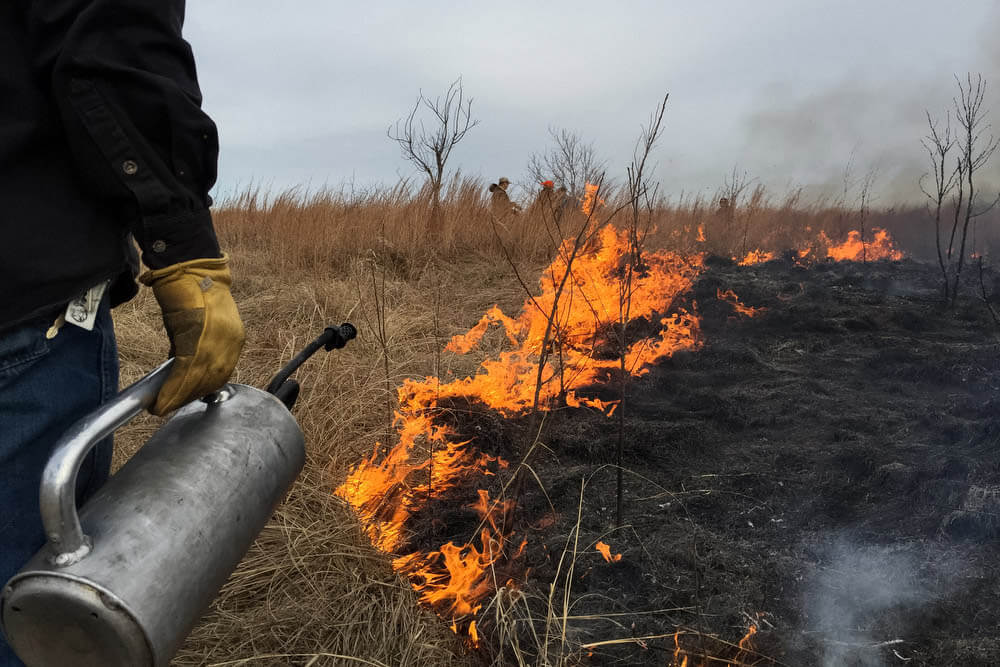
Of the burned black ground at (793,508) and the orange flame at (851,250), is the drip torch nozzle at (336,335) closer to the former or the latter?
the burned black ground at (793,508)

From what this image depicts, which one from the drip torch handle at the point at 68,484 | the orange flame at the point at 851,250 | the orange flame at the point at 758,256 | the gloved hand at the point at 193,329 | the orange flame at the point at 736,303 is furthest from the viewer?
the orange flame at the point at 851,250

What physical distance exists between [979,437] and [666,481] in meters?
1.40

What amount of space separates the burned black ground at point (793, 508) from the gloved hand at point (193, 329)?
4.37 ft

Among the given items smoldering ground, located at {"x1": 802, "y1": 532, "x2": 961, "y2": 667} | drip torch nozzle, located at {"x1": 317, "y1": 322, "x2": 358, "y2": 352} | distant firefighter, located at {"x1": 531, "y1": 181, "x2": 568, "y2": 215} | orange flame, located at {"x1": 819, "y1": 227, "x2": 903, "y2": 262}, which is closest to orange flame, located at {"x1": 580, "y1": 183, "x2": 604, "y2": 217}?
distant firefighter, located at {"x1": 531, "y1": 181, "x2": 568, "y2": 215}

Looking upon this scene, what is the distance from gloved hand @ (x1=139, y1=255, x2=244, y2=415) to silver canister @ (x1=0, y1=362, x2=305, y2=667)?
0.15ft

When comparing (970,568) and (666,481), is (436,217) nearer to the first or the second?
(666,481)

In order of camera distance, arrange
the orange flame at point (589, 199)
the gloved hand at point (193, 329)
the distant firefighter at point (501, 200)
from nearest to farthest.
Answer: the gloved hand at point (193, 329) < the orange flame at point (589, 199) < the distant firefighter at point (501, 200)

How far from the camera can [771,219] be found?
39.9ft

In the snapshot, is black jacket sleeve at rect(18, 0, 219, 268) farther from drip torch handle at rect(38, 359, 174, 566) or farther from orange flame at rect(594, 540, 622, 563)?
orange flame at rect(594, 540, 622, 563)

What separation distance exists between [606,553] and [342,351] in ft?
8.26

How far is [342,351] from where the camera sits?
13.5ft

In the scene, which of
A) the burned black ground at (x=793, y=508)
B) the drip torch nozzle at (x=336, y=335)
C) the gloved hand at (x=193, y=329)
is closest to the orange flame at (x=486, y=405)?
the burned black ground at (x=793, y=508)

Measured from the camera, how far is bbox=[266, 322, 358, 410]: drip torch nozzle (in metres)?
1.49

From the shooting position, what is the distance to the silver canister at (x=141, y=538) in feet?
2.94
